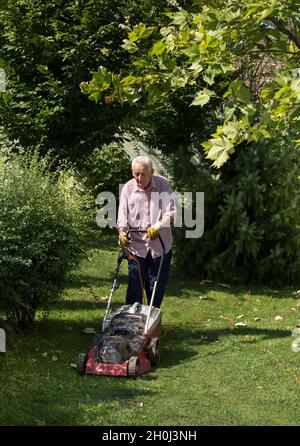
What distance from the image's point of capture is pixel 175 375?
243 inches

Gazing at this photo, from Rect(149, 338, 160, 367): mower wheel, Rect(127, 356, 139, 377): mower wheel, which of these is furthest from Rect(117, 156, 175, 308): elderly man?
Rect(127, 356, 139, 377): mower wheel

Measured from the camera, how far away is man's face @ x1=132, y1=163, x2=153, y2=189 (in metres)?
6.76

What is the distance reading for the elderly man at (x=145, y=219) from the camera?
6840 mm

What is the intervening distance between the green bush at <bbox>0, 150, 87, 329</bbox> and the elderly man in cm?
46

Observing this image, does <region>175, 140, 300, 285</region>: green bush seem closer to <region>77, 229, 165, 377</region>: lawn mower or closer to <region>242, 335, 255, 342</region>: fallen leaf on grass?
<region>242, 335, 255, 342</region>: fallen leaf on grass

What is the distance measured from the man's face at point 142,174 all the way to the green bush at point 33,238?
65 centimetres

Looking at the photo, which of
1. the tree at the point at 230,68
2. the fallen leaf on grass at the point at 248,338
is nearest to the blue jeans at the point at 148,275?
the fallen leaf on grass at the point at 248,338

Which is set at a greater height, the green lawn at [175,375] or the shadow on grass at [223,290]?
the shadow on grass at [223,290]

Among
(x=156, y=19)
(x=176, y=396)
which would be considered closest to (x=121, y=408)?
(x=176, y=396)

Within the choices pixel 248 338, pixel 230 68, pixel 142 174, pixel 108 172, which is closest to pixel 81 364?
pixel 142 174

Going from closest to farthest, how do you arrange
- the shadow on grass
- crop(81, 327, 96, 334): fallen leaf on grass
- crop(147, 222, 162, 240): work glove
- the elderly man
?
1. crop(147, 222, 162, 240): work glove
2. the elderly man
3. crop(81, 327, 96, 334): fallen leaf on grass
4. the shadow on grass

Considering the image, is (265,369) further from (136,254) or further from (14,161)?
(14,161)

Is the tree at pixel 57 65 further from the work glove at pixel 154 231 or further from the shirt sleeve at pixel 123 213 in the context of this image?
the work glove at pixel 154 231

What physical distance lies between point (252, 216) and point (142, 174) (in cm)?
362
